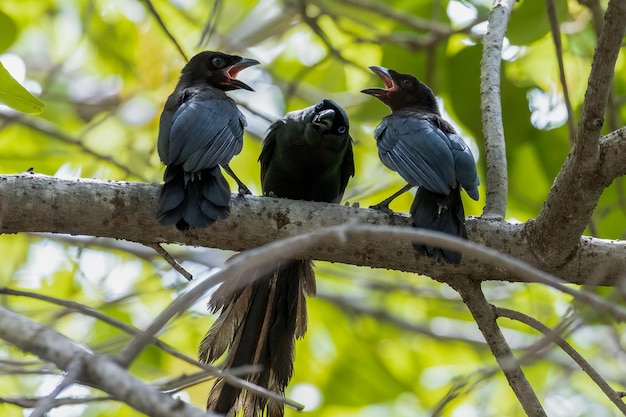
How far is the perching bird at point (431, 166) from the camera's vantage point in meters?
3.93

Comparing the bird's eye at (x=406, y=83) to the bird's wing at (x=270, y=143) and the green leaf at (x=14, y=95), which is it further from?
the green leaf at (x=14, y=95)

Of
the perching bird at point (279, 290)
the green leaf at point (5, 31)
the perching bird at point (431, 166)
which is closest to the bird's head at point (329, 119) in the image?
the perching bird at point (279, 290)

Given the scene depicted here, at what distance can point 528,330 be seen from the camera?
766 centimetres

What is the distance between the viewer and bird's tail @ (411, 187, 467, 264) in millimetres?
3859

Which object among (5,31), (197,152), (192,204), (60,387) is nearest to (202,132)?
(197,152)

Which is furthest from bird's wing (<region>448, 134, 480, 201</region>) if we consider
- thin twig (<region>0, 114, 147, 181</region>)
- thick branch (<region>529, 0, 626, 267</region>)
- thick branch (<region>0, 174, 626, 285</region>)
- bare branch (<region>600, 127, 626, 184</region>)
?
thin twig (<region>0, 114, 147, 181</region>)

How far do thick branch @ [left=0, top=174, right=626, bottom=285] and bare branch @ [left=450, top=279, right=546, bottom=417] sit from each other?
68 mm

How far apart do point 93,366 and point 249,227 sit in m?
1.70

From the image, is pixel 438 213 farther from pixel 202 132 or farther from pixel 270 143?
pixel 270 143

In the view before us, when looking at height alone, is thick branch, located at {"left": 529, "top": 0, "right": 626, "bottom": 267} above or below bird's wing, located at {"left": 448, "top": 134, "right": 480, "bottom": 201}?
below

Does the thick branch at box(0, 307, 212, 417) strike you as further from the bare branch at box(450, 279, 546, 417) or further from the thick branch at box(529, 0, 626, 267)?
the thick branch at box(529, 0, 626, 267)

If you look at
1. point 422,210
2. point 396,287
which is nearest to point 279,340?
point 422,210

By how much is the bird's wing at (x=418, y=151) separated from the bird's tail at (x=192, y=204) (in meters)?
0.94

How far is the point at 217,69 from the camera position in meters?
5.33
